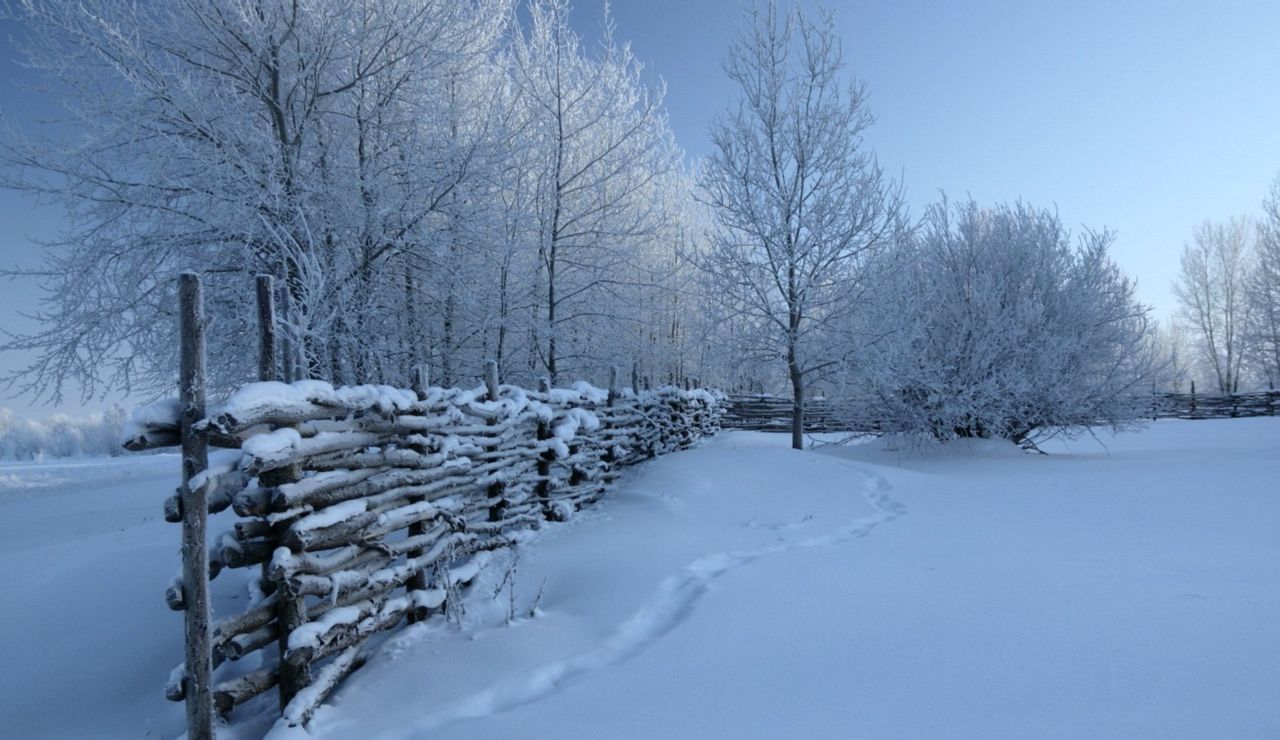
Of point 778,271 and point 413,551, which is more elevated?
point 778,271

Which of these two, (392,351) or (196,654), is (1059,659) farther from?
(392,351)

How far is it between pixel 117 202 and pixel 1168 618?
896 centimetres

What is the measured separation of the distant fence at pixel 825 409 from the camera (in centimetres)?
1791

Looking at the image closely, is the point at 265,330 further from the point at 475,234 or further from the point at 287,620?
the point at 475,234

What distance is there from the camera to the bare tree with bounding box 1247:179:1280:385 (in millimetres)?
17484

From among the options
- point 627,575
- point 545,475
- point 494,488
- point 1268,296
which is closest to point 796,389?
point 545,475

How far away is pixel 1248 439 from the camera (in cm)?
1136

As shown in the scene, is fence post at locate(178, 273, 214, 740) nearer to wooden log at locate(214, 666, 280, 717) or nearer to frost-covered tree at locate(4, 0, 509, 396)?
wooden log at locate(214, 666, 280, 717)

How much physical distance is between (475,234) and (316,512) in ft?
17.9

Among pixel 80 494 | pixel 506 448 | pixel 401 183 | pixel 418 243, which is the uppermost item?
pixel 401 183

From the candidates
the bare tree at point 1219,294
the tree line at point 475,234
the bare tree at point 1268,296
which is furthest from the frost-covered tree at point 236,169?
the bare tree at point 1219,294

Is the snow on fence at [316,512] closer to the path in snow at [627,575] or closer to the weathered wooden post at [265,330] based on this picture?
the weathered wooden post at [265,330]

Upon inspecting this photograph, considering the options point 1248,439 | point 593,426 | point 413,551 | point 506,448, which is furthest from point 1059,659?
point 1248,439

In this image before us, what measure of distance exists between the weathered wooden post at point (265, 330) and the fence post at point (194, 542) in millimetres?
588
